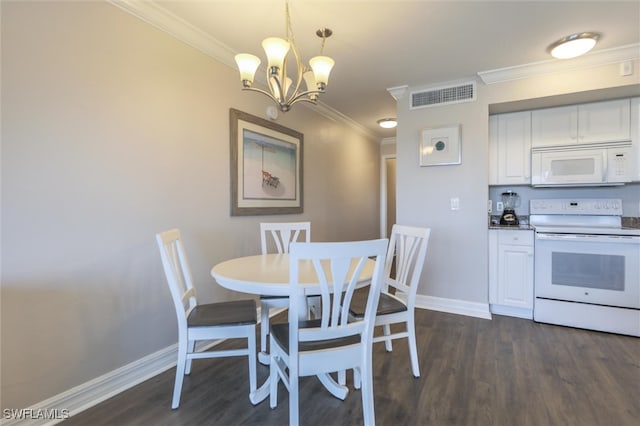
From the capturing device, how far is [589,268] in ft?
8.89

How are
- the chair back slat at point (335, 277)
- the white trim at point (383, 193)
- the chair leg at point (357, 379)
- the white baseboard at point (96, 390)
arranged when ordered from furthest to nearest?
the white trim at point (383, 193)
the chair leg at point (357, 379)
the white baseboard at point (96, 390)
the chair back slat at point (335, 277)

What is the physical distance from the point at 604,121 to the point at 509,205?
1.11 m

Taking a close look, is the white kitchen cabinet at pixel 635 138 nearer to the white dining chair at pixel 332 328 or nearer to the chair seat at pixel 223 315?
the white dining chair at pixel 332 328

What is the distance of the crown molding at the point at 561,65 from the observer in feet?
8.25

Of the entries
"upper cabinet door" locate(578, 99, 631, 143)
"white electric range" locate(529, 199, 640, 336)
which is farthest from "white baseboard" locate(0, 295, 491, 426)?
"upper cabinet door" locate(578, 99, 631, 143)

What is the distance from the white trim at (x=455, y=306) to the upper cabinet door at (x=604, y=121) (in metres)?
1.91

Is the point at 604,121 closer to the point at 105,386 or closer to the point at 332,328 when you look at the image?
the point at 332,328

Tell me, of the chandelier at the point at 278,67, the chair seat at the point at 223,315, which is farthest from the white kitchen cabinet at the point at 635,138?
the chair seat at the point at 223,315

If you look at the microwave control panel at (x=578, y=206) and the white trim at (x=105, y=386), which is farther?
the microwave control panel at (x=578, y=206)

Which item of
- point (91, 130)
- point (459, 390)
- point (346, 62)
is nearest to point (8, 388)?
point (91, 130)

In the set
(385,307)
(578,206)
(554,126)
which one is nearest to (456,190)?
(554,126)

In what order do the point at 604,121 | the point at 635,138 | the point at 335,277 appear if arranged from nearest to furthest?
the point at 335,277, the point at 635,138, the point at 604,121

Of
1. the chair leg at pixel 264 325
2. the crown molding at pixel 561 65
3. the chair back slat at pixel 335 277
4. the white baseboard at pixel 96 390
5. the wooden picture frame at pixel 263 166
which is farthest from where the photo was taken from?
the wooden picture frame at pixel 263 166

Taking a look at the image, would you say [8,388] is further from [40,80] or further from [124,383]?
[40,80]
